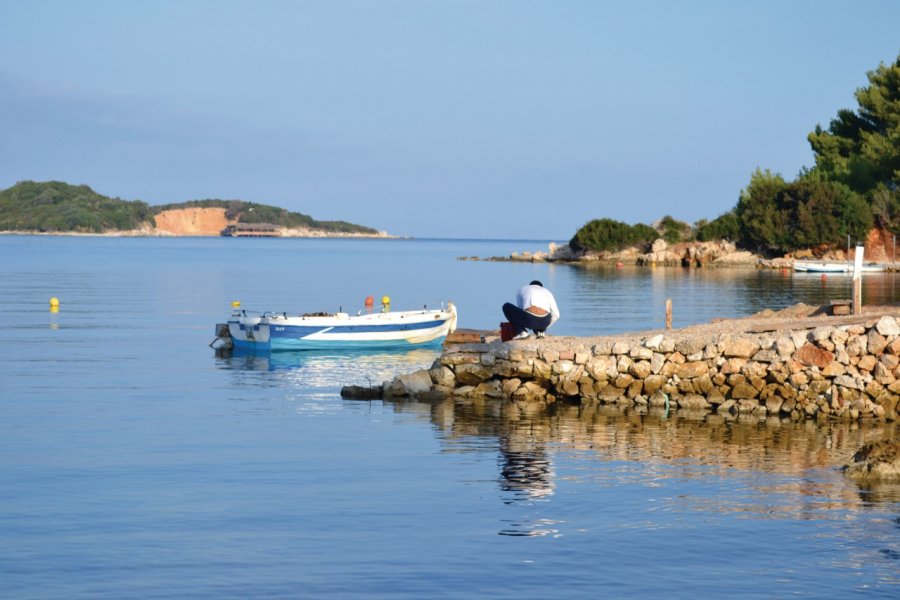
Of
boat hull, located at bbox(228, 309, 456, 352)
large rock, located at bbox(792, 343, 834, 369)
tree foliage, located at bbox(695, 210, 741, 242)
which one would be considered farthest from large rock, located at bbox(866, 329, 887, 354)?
tree foliage, located at bbox(695, 210, 741, 242)

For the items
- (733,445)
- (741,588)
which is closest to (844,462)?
(733,445)

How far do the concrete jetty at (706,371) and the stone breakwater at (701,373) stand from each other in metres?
0.02

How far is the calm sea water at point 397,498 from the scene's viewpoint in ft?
36.0

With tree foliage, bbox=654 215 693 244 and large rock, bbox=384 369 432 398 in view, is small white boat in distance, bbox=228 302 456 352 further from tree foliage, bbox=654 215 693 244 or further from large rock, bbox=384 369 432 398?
tree foliage, bbox=654 215 693 244

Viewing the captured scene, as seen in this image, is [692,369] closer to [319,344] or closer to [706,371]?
[706,371]

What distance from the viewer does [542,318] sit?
23.8 metres

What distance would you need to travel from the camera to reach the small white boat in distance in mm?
33281

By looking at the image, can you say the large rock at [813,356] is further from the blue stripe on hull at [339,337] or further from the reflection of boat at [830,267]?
the reflection of boat at [830,267]

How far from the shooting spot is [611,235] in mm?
123750

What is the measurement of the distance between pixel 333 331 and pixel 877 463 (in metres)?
20.7

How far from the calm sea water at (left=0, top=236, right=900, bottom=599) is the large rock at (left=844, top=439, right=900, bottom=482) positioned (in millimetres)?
440

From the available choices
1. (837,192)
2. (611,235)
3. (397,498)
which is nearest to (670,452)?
(397,498)

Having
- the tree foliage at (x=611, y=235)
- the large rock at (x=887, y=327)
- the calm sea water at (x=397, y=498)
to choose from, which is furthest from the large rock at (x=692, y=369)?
the tree foliage at (x=611, y=235)

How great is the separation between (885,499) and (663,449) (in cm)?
424
